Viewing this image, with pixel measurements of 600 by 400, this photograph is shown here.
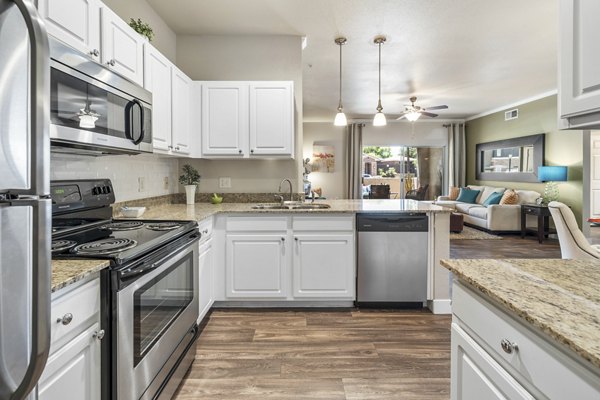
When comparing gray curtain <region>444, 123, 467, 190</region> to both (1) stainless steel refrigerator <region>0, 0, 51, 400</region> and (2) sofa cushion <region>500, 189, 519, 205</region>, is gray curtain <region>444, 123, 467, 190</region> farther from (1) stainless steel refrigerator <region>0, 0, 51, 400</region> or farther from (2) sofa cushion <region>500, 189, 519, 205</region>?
(1) stainless steel refrigerator <region>0, 0, 51, 400</region>

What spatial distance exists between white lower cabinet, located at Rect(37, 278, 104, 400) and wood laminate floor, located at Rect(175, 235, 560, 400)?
808mm

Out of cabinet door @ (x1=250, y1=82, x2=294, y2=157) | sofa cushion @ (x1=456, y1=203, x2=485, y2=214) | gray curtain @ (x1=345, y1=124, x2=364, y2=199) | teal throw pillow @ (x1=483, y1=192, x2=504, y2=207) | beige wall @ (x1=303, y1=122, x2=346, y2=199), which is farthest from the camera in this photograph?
beige wall @ (x1=303, y1=122, x2=346, y2=199)

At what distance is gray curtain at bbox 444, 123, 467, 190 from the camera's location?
901 cm

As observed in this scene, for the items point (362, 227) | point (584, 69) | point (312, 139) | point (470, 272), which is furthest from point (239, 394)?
point (312, 139)

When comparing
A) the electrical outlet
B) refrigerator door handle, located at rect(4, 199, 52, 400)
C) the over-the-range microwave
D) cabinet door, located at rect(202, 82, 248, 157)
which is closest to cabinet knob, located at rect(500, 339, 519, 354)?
refrigerator door handle, located at rect(4, 199, 52, 400)

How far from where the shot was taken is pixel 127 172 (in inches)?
102

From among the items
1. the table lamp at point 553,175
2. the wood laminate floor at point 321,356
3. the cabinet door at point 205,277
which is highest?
the table lamp at point 553,175

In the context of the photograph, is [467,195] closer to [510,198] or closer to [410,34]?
[510,198]

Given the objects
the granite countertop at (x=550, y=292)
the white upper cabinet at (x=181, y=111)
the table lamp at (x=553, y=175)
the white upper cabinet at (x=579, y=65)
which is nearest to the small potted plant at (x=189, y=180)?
the white upper cabinet at (x=181, y=111)

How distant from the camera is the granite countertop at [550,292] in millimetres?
688

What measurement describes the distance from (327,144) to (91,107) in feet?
25.8

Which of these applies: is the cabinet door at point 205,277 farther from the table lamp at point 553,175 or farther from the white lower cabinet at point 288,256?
the table lamp at point 553,175

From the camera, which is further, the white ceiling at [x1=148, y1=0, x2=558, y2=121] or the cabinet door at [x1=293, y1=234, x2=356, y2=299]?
the white ceiling at [x1=148, y1=0, x2=558, y2=121]

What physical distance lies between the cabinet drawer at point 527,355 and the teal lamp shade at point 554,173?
6224 mm
